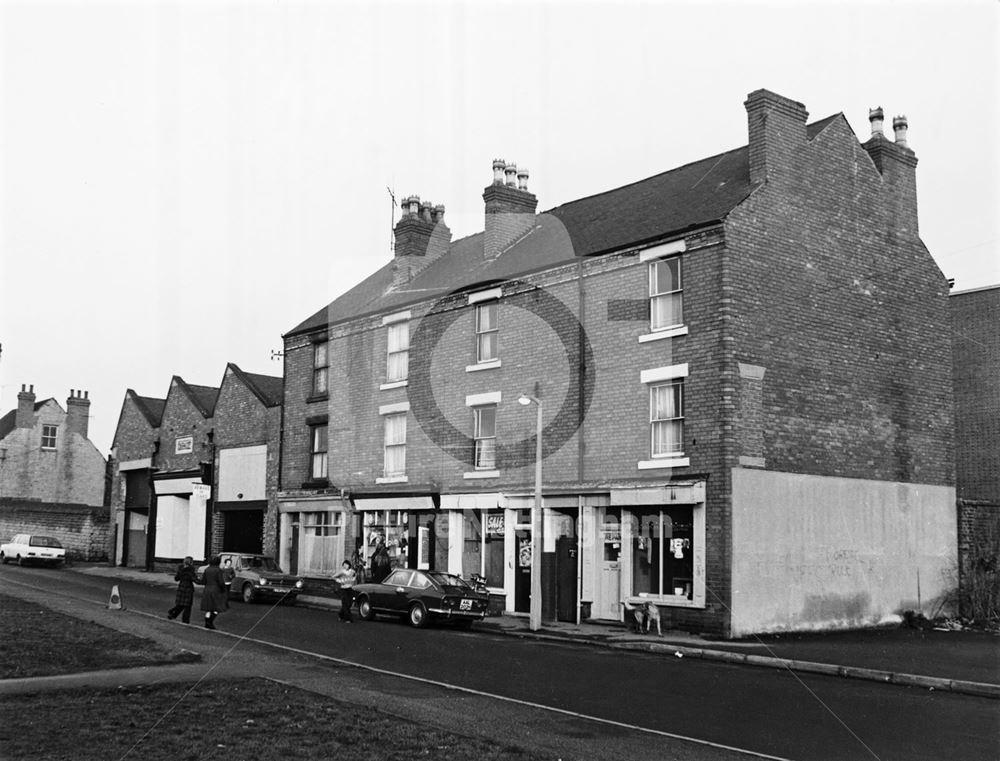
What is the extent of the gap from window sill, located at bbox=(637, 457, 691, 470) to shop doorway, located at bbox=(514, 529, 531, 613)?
15.1 ft

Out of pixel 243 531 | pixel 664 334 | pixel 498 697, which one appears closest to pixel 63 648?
pixel 498 697

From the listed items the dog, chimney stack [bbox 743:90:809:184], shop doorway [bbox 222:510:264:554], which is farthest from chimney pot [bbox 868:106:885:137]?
shop doorway [bbox 222:510:264:554]

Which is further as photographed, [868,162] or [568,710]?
[868,162]

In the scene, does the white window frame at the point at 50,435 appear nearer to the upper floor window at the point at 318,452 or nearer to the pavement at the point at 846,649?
the upper floor window at the point at 318,452

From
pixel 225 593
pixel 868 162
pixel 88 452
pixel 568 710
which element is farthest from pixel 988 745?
pixel 88 452

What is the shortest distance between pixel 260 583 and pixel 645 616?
41.0 ft

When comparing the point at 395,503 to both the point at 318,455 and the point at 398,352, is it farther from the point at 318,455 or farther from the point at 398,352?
the point at 318,455

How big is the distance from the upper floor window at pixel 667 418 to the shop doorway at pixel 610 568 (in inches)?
79.9

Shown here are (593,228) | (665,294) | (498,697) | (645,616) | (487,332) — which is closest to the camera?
(498,697)

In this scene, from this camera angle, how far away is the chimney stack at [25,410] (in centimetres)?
6047

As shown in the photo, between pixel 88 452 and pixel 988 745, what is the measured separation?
201 ft

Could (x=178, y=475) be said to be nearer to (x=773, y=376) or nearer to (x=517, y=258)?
(x=517, y=258)

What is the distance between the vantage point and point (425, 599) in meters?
23.8

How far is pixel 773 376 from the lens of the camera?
23.3 m
